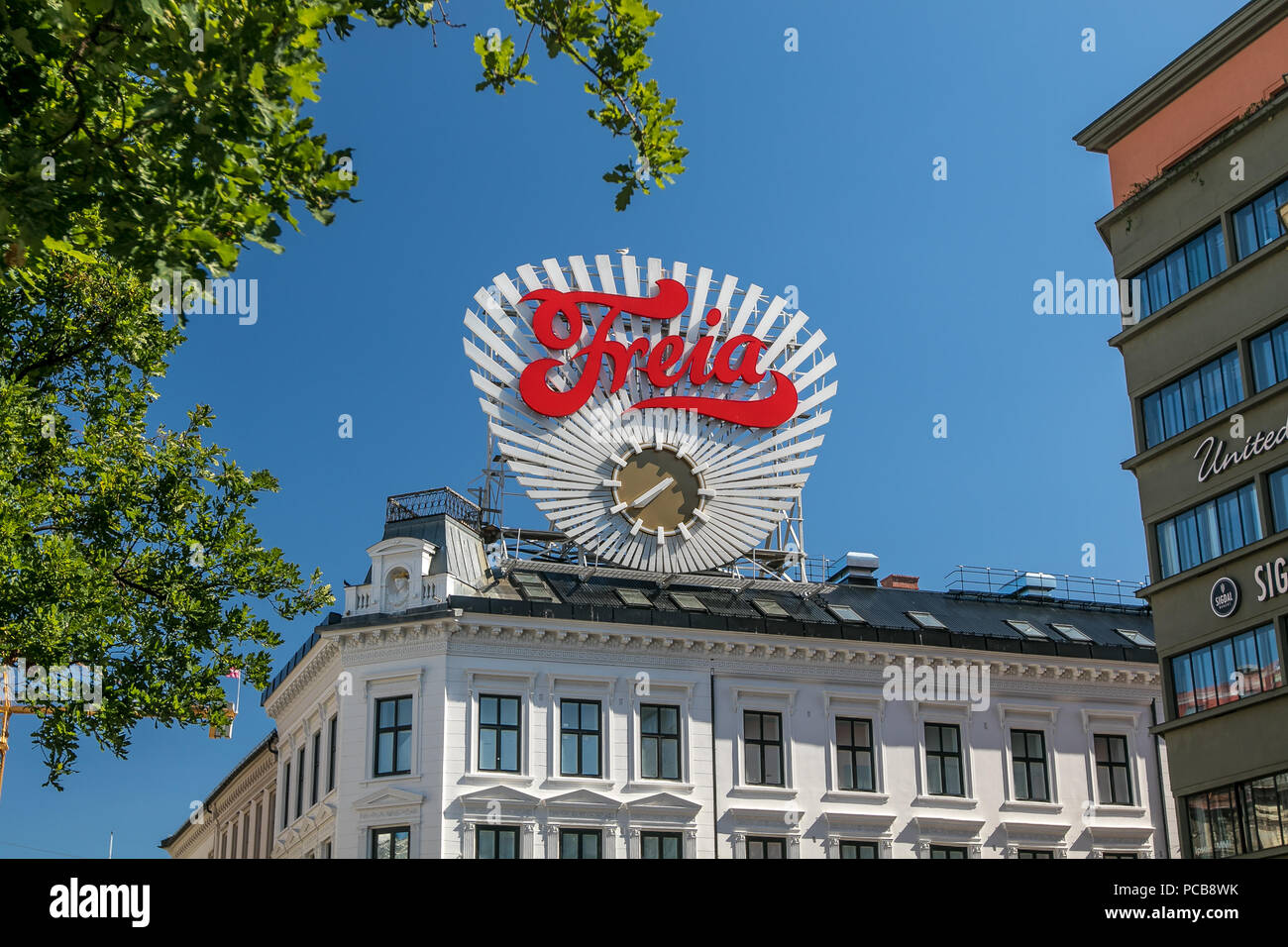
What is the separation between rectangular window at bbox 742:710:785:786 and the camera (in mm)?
46188

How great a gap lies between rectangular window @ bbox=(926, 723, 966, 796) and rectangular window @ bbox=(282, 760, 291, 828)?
790 inches

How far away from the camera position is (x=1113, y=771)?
49.7 meters

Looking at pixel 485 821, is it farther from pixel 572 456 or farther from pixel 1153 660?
pixel 1153 660

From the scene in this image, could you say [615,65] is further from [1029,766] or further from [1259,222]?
[1029,766]

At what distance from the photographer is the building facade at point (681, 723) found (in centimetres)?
4372

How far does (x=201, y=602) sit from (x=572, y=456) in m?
25.6

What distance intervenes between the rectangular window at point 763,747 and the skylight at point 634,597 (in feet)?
15.1

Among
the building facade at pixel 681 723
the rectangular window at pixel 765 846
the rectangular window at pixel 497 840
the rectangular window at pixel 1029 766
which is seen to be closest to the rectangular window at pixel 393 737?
the building facade at pixel 681 723

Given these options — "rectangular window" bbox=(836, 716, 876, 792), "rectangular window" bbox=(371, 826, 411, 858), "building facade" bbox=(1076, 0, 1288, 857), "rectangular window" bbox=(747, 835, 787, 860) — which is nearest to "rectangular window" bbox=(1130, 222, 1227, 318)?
"building facade" bbox=(1076, 0, 1288, 857)

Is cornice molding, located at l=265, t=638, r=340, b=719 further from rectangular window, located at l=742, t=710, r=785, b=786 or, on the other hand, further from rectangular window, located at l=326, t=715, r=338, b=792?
rectangular window, located at l=742, t=710, r=785, b=786

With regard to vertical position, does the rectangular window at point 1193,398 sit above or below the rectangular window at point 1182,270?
below

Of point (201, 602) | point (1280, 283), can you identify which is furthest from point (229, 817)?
point (1280, 283)

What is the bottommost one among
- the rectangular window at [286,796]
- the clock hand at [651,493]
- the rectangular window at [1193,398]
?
the rectangular window at [286,796]

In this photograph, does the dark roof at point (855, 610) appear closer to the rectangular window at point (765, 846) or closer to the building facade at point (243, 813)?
the rectangular window at point (765, 846)
